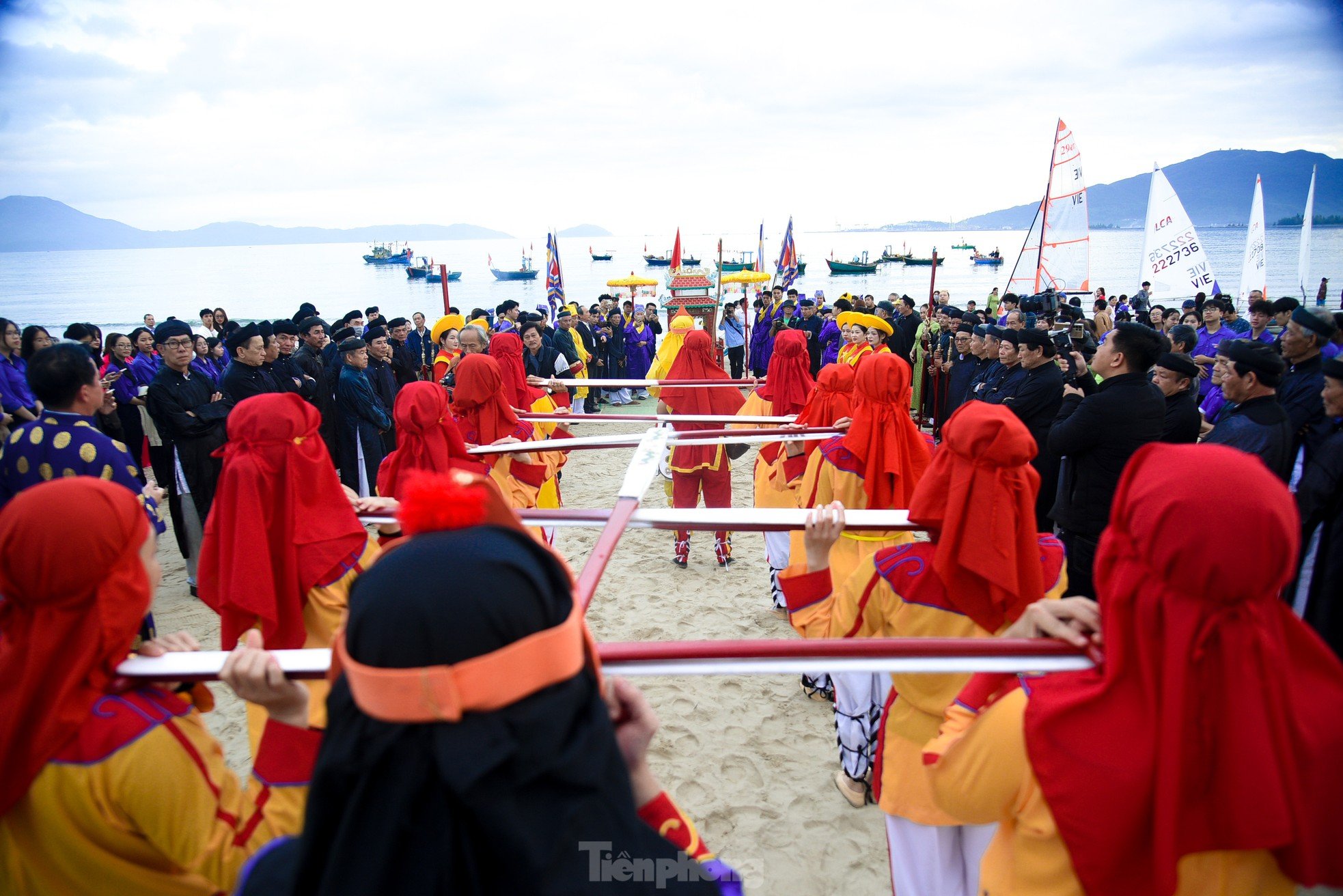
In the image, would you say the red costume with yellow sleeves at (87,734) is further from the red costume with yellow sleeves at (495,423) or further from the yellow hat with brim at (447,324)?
the yellow hat with brim at (447,324)

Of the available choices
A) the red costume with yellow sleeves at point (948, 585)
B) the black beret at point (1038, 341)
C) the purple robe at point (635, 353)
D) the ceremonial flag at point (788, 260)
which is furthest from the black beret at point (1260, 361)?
the ceremonial flag at point (788, 260)

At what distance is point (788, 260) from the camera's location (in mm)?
21141

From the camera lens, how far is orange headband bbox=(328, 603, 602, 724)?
2.97 feet

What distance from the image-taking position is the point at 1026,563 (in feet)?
7.80

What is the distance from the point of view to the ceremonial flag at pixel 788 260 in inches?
798

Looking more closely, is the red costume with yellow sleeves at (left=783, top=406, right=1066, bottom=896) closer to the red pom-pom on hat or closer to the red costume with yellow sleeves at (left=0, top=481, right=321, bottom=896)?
the red pom-pom on hat

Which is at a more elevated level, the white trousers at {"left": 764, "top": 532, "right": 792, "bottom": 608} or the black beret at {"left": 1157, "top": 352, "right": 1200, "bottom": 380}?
the black beret at {"left": 1157, "top": 352, "right": 1200, "bottom": 380}

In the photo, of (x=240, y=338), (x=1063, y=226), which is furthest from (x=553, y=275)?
(x=240, y=338)

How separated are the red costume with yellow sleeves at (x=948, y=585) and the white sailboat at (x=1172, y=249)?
13716 mm

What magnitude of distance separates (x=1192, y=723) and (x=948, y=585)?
1.12 m

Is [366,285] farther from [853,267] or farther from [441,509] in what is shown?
[441,509]

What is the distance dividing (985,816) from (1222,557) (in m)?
0.82

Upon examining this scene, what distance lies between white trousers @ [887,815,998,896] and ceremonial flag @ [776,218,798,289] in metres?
18.4

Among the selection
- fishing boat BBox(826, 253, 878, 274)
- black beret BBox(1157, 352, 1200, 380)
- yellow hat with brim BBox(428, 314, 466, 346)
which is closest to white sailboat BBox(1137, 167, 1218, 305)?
black beret BBox(1157, 352, 1200, 380)
